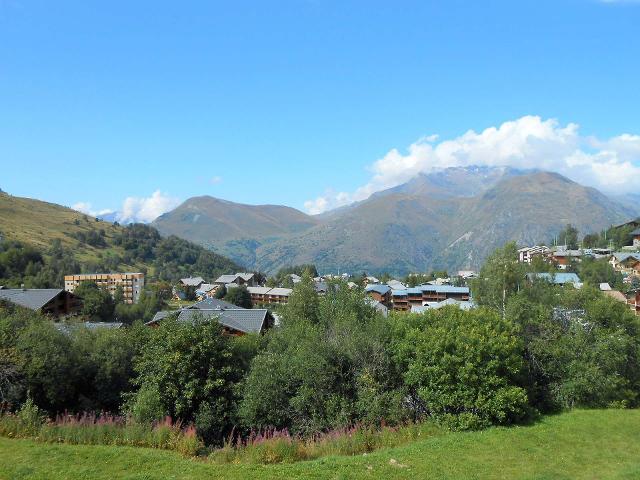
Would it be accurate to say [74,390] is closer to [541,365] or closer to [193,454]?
[193,454]

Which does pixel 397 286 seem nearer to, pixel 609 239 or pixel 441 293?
pixel 441 293

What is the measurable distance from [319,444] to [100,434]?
6411 mm

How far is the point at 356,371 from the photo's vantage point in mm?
17609

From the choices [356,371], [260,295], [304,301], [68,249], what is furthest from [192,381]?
[68,249]

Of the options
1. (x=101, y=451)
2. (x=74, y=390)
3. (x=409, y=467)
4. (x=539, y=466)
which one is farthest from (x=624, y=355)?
(x=74, y=390)

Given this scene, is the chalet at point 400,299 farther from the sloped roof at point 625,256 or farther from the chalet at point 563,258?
the sloped roof at point 625,256

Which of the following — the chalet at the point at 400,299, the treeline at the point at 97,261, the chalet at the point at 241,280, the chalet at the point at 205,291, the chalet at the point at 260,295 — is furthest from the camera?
the chalet at the point at 241,280

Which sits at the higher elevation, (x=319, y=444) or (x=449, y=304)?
(x=449, y=304)

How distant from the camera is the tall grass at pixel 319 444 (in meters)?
12.9

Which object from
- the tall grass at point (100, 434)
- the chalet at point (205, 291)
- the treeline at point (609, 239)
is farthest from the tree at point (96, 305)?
the treeline at point (609, 239)

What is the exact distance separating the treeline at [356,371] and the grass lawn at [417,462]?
1618 mm

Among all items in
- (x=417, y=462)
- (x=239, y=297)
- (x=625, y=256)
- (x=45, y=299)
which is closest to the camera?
(x=417, y=462)

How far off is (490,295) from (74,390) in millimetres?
30961

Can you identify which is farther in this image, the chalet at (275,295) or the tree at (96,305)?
the chalet at (275,295)
